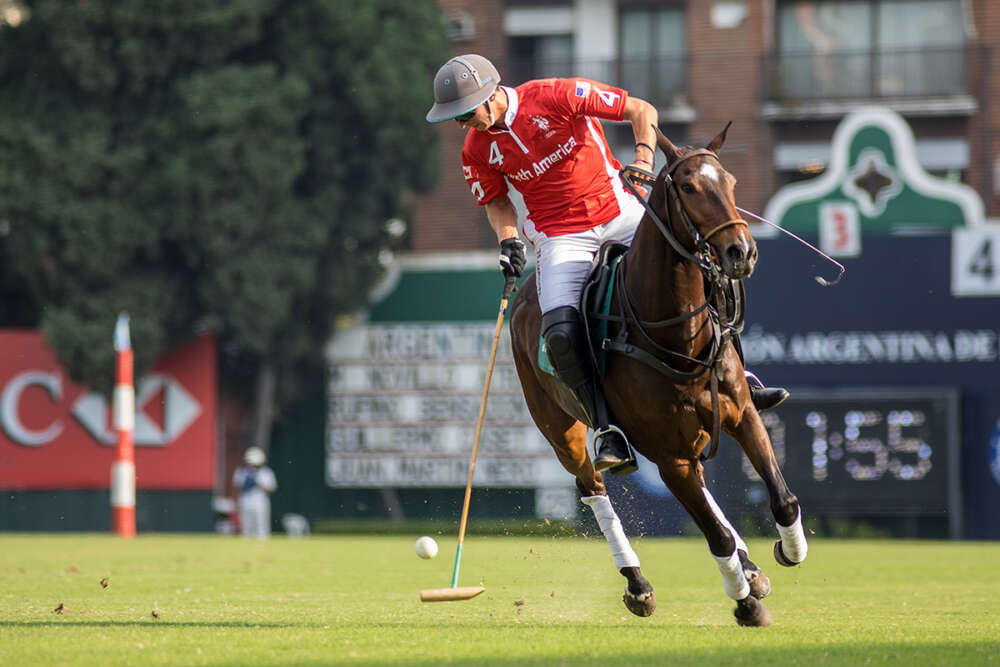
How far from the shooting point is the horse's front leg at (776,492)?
8.32 m

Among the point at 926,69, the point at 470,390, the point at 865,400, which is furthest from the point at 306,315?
the point at 926,69

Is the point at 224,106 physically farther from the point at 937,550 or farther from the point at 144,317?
the point at 937,550

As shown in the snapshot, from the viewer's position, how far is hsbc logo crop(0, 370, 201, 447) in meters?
27.0

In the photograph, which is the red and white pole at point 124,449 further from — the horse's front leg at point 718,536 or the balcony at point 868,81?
the horse's front leg at point 718,536

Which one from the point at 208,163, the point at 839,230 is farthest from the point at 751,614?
the point at 208,163

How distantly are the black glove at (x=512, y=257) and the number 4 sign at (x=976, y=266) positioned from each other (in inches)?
614

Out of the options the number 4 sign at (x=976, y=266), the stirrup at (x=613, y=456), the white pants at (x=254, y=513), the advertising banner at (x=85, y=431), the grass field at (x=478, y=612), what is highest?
the number 4 sign at (x=976, y=266)

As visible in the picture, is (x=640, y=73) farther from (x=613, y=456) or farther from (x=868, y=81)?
(x=613, y=456)

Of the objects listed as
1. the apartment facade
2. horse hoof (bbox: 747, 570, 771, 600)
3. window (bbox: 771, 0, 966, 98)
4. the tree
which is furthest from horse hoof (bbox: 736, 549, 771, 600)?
window (bbox: 771, 0, 966, 98)

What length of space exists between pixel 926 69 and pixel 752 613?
22071 mm

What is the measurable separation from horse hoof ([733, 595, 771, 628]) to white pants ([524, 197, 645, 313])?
1854 mm

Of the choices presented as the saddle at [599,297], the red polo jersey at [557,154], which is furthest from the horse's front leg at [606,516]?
the red polo jersey at [557,154]

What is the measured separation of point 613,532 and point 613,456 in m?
1.22

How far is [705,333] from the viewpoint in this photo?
27.0 feet
